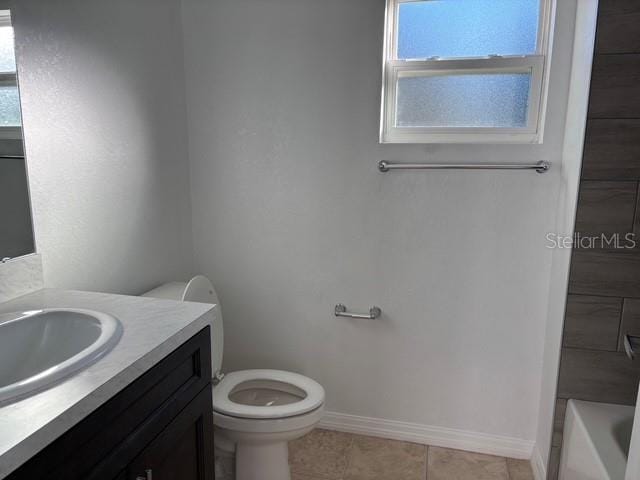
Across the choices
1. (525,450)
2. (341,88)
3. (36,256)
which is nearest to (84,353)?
(36,256)

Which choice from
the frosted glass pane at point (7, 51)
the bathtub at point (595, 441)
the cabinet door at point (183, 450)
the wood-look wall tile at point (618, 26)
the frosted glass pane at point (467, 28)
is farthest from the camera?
the frosted glass pane at point (467, 28)

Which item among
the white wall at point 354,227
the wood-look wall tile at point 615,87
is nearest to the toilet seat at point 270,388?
the white wall at point 354,227

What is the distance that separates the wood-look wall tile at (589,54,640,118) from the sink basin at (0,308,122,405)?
1673 mm

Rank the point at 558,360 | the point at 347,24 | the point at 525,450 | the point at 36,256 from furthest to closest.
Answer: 1. the point at 525,450
2. the point at 347,24
3. the point at 558,360
4. the point at 36,256

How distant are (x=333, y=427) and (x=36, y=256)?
1572mm

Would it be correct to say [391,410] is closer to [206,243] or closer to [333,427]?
[333,427]

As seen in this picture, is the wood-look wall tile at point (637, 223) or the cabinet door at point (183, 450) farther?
the wood-look wall tile at point (637, 223)

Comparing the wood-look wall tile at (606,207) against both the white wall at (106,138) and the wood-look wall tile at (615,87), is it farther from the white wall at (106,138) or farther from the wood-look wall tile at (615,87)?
the white wall at (106,138)

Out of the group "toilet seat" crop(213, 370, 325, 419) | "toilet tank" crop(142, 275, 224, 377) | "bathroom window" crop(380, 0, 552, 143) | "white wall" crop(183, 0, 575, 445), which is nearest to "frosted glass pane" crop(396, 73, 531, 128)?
"bathroom window" crop(380, 0, 552, 143)

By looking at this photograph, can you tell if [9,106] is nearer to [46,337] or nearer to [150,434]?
[46,337]

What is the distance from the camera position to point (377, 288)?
2.11 m

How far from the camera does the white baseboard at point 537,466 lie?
188 centimetres

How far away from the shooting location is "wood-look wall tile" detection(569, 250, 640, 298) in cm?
166

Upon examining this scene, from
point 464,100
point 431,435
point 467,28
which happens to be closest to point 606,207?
point 464,100
